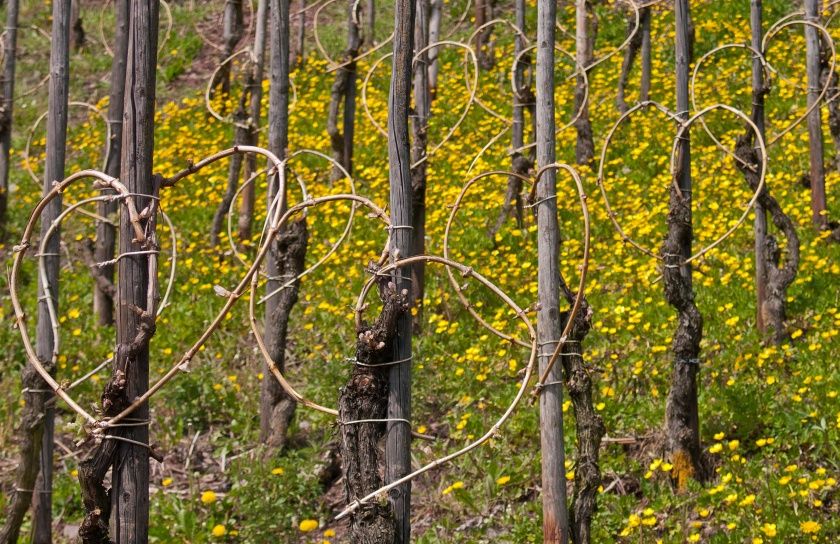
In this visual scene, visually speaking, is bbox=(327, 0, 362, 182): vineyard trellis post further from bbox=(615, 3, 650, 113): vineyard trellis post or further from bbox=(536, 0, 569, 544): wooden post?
bbox=(536, 0, 569, 544): wooden post

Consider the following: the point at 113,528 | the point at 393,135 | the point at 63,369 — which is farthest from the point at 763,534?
the point at 63,369

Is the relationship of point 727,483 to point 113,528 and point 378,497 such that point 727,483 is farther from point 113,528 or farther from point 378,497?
point 113,528

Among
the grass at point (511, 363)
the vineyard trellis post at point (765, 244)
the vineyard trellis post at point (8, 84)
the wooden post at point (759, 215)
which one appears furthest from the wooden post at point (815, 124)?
the vineyard trellis post at point (8, 84)

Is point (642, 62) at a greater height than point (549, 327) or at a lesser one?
greater

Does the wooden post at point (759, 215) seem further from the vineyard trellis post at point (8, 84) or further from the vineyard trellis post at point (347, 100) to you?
the vineyard trellis post at point (8, 84)

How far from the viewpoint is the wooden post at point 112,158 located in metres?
7.28

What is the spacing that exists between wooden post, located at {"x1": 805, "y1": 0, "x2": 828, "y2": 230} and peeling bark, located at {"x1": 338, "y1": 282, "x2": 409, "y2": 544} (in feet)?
14.8

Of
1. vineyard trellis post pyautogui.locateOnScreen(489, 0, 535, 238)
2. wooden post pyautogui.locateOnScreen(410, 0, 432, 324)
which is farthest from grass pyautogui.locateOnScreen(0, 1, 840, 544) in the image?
wooden post pyautogui.locateOnScreen(410, 0, 432, 324)

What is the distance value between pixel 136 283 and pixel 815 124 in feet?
18.1

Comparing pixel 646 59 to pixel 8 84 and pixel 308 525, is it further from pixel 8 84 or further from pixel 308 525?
pixel 308 525

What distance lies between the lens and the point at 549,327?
4215mm

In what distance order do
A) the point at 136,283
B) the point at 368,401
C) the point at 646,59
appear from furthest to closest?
the point at 646,59
the point at 368,401
the point at 136,283

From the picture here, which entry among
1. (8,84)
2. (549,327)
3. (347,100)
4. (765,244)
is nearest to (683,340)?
(549,327)

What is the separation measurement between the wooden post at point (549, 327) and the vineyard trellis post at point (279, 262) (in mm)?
2495
